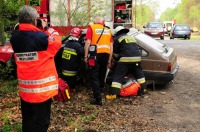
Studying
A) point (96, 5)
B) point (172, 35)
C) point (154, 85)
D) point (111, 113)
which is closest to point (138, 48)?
point (154, 85)

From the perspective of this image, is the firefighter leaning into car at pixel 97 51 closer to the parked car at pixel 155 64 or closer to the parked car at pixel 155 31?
the parked car at pixel 155 64

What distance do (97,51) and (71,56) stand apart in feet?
2.18

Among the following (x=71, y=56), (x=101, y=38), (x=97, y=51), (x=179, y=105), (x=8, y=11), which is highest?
(x=8, y=11)

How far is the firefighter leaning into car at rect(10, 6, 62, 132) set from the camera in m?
3.61

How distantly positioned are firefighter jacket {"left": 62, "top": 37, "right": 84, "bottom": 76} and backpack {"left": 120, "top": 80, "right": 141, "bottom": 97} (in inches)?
45.3

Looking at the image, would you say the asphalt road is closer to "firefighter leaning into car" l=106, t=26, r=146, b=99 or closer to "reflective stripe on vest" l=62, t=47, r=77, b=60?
"firefighter leaning into car" l=106, t=26, r=146, b=99

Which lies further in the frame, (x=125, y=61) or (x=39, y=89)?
(x=125, y=61)

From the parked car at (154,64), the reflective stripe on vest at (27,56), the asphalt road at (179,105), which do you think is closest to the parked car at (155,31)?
the asphalt road at (179,105)

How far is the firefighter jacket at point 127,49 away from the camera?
22.1ft

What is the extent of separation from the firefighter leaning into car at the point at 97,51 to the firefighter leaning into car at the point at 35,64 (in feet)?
8.26

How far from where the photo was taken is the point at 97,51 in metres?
6.48

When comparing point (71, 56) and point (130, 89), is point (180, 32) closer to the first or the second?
point (130, 89)

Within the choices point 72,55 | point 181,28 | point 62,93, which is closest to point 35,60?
point 62,93

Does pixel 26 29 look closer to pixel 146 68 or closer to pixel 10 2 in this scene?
pixel 10 2
